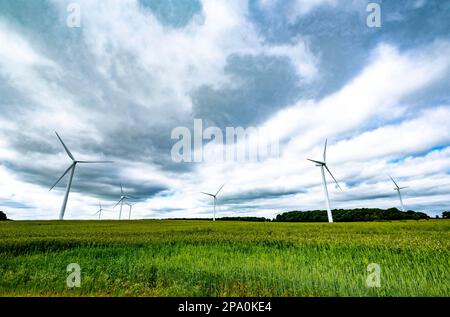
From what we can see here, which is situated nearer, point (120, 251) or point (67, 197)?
point (120, 251)

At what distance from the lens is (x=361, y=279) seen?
10.3m


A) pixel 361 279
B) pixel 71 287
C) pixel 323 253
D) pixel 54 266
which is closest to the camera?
pixel 71 287

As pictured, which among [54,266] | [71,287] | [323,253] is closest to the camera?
[71,287]

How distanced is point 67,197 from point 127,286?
88115mm
